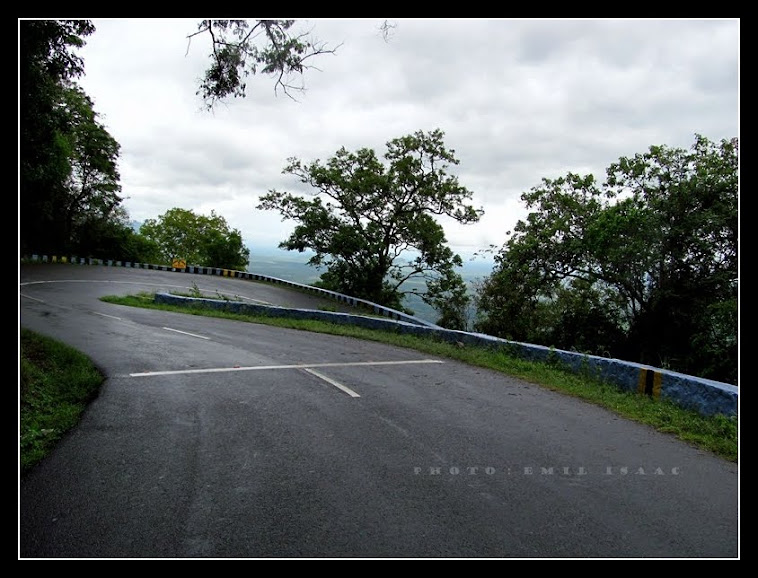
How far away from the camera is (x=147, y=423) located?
5.59 m

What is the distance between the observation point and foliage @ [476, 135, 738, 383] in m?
14.7

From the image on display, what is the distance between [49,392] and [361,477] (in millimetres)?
4853

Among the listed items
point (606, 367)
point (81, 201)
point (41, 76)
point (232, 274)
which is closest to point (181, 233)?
point (81, 201)

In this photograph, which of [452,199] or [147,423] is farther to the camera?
[452,199]

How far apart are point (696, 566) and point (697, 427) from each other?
4.13 metres

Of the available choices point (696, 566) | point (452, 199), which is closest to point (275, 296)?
point (452, 199)

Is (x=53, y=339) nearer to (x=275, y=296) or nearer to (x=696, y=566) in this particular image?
(x=696, y=566)

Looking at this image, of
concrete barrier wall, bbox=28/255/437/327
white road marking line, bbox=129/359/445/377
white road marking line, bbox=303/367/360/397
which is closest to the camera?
white road marking line, bbox=303/367/360/397

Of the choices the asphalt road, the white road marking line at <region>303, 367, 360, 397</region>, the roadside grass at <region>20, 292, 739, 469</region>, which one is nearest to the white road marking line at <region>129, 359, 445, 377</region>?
the asphalt road

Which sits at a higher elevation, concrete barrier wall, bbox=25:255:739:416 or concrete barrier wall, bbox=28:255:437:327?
concrete barrier wall, bbox=28:255:437:327

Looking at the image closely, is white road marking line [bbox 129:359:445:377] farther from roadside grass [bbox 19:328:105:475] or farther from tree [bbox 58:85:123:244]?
tree [bbox 58:85:123:244]

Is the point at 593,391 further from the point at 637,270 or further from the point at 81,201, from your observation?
the point at 81,201

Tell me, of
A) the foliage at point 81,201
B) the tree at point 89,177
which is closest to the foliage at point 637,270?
the foliage at point 81,201
